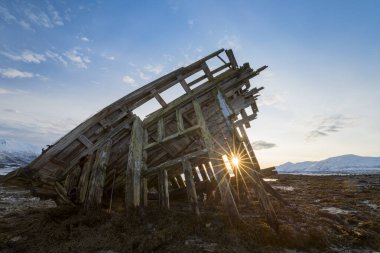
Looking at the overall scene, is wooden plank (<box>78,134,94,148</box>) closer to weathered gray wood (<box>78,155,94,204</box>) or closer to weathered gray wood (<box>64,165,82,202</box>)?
weathered gray wood (<box>78,155,94,204</box>)

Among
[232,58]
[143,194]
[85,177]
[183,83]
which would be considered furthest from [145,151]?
[232,58]

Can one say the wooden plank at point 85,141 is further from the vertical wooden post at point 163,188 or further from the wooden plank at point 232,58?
the wooden plank at point 232,58

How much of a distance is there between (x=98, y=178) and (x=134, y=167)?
996mm

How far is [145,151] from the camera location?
602 centimetres

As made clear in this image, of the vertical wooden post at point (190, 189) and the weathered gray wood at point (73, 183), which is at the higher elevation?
the weathered gray wood at point (73, 183)

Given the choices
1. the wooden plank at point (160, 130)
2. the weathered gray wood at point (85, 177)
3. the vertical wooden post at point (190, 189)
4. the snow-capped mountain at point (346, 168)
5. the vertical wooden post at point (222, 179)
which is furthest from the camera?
the snow-capped mountain at point (346, 168)

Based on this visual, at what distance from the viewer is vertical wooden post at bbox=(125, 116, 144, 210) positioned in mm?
5246

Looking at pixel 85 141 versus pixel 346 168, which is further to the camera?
pixel 346 168

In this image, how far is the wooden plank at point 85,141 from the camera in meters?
5.72

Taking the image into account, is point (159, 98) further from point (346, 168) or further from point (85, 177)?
point (346, 168)

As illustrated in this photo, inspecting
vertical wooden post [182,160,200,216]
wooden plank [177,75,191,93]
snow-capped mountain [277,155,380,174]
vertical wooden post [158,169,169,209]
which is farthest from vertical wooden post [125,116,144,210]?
snow-capped mountain [277,155,380,174]

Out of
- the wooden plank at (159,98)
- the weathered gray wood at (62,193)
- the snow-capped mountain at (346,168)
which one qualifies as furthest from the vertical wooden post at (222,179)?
the snow-capped mountain at (346,168)

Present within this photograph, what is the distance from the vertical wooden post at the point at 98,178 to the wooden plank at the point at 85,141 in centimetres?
29

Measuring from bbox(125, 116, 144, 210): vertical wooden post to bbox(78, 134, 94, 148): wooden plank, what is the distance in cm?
115
